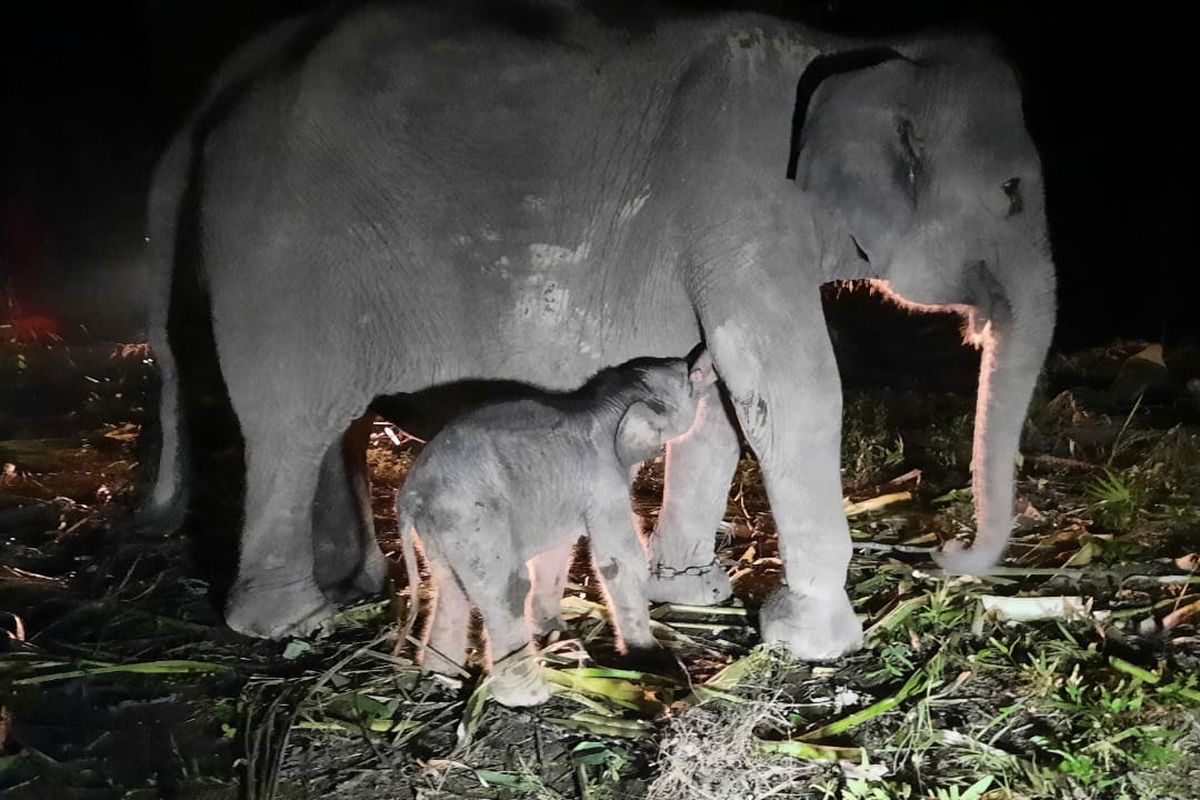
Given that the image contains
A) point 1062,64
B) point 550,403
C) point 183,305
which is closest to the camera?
point 550,403

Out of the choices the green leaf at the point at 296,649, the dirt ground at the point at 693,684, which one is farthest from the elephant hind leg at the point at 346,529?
the green leaf at the point at 296,649

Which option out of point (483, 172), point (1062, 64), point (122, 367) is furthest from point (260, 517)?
point (1062, 64)

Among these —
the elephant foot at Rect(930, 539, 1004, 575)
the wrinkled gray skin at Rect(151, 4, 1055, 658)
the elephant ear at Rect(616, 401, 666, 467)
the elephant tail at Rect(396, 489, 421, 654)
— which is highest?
the wrinkled gray skin at Rect(151, 4, 1055, 658)

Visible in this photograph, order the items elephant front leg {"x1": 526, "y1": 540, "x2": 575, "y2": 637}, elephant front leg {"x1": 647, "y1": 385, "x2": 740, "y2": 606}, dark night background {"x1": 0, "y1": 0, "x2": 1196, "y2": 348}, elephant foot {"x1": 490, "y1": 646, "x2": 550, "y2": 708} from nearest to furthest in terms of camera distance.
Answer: elephant foot {"x1": 490, "y1": 646, "x2": 550, "y2": 708} < elephant front leg {"x1": 526, "y1": 540, "x2": 575, "y2": 637} < elephant front leg {"x1": 647, "y1": 385, "x2": 740, "y2": 606} < dark night background {"x1": 0, "y1": 0, "x2": 1196, "y2": 348}

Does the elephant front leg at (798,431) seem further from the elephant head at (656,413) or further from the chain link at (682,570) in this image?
the chain link at (682,570)

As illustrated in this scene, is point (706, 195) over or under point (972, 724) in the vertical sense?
over

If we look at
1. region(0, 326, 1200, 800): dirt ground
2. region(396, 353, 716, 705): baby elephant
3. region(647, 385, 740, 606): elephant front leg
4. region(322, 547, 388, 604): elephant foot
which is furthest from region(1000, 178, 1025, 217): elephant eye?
region(322, 547, 388, 604): elephant foot

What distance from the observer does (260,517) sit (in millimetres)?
2430

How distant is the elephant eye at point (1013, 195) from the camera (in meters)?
2.15

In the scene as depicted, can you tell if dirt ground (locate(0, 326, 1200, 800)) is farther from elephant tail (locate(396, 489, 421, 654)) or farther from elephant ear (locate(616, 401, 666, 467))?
elephant ear (locate(616, 401, 666, 467))

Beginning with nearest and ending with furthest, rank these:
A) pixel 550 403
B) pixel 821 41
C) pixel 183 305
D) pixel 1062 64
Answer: pixel 550 403 < pixel 821 41 < pixel 183 305 < pixel 1062 64

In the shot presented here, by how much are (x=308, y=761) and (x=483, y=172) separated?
1273mm

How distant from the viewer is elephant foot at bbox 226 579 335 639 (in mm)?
2451

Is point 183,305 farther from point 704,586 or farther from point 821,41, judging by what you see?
point 821,41
